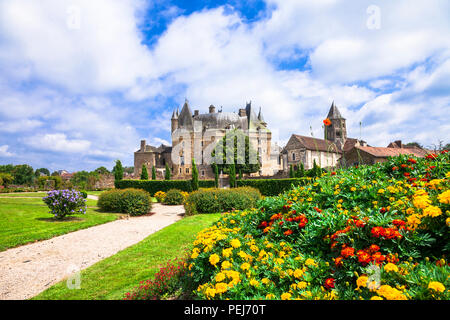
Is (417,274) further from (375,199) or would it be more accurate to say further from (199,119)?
(199,119)

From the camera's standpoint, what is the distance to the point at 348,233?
2.78 m

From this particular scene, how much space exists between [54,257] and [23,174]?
69.6 meters

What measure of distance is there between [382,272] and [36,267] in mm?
7560

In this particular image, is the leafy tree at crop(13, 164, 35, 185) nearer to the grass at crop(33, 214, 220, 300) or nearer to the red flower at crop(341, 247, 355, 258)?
the grass at crop(33, 214, 220, 300)

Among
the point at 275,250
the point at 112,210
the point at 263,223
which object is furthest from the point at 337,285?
the point at 112,210

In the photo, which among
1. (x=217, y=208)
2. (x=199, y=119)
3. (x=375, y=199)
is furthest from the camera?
(x=199, y=119)

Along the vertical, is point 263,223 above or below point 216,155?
below

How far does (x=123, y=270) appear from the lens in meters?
5.38

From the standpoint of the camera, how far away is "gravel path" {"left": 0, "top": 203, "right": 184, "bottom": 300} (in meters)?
4.94

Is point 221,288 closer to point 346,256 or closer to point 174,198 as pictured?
point 346,256

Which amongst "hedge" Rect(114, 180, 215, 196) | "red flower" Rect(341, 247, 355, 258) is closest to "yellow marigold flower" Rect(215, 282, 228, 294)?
"red flower" Rect(341, 247, 355, 258)

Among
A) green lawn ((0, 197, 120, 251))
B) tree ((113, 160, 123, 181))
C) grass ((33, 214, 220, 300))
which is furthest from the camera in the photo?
tree ((113, 160, 123, 181))

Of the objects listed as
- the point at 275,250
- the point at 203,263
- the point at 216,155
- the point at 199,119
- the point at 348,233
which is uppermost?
the point at 199,119

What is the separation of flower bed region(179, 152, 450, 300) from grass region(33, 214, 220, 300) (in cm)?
179
